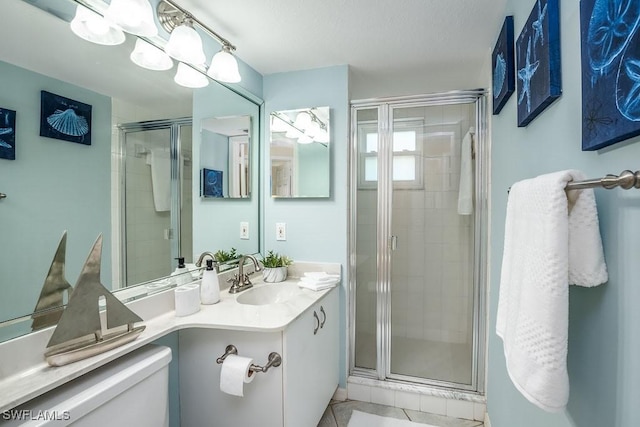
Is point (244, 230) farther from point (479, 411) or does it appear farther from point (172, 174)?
point (479, 411)

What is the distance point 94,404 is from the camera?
0.83 meters

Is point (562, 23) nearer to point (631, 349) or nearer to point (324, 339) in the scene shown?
point (631, 349)

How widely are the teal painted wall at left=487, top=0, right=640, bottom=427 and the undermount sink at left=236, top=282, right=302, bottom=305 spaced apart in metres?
1.23

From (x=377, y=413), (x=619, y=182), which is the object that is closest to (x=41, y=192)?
(x=619, y=182)

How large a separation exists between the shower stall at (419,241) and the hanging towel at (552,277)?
1.39 meters

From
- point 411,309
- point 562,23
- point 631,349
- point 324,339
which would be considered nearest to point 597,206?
point 631,349

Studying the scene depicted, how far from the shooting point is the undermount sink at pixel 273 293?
1849 millimetres

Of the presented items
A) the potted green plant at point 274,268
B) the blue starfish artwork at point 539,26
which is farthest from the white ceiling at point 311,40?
the potted green plant at point 274,268

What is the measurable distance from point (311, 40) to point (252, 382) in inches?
70.3

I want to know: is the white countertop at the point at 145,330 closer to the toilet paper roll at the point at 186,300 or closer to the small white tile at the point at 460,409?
the toilet paper roll at the point at 186,300

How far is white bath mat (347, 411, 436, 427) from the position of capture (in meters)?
1.85

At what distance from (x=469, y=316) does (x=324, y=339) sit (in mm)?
1000

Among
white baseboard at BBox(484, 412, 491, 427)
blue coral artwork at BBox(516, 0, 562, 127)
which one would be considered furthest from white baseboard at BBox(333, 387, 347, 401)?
blue coral artwork at BBox(516, 0, 562, 127)

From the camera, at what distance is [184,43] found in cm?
140
